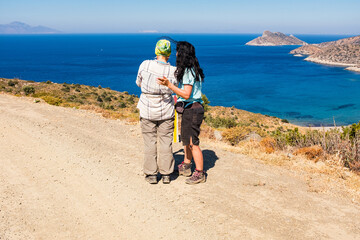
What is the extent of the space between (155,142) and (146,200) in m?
0.90

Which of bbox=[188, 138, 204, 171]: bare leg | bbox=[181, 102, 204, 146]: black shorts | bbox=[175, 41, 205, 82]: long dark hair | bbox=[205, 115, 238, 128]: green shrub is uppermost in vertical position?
bbox=[175, 41, 205, 82]: long dark hair

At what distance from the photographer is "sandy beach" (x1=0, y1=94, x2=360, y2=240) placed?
350 centimetres

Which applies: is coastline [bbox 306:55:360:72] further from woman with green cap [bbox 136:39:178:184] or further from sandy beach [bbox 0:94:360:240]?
woman with green cap [bbox 136:39:178:184]

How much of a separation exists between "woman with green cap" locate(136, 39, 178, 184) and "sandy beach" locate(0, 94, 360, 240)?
350 millimetres

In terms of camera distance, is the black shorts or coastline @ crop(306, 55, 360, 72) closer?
the black shorts

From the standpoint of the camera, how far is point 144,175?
5004 mm

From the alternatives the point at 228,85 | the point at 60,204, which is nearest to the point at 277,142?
the point at 60,204

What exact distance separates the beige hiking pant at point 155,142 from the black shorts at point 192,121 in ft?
0.67

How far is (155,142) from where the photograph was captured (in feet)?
15.0

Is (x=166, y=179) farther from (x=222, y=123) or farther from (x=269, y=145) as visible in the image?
(x=222, y=123)

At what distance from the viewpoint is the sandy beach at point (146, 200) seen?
3496 mm

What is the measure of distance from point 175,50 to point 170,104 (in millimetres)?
794

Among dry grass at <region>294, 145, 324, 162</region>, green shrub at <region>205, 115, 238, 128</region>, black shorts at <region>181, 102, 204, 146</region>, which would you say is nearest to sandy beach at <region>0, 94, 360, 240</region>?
black shorts at <region>181, 102, 204, 146</region>

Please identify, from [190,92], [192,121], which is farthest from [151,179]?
[190,92]
